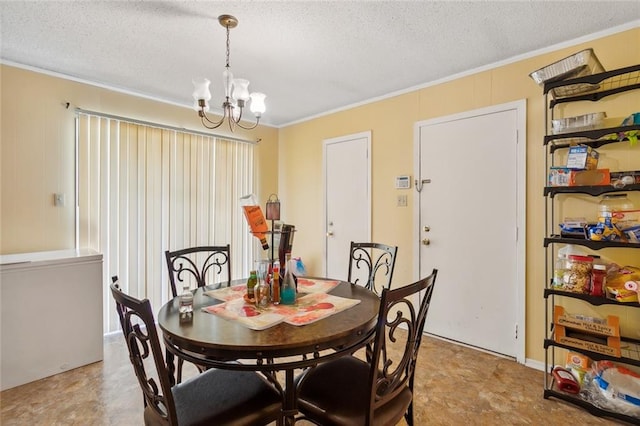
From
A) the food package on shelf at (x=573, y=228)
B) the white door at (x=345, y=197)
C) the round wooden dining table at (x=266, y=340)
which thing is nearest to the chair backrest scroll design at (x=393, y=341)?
the round wooden dining table at (x=266, y=340)

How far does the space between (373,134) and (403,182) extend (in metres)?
0.67

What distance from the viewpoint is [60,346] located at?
95.0 inches

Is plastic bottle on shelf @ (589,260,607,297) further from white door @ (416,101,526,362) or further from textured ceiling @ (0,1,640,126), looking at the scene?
textured ceiling @ (0,1,640,126)

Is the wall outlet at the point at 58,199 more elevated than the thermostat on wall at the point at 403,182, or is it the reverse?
the thermostat on wall at the point at 403,182

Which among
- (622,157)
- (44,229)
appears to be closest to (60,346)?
(44,229)

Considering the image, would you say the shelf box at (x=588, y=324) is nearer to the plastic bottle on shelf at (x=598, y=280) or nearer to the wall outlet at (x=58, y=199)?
the plastic bottle on shelf at (x=598, y=280)

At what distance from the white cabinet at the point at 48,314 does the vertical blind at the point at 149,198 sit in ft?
1.81

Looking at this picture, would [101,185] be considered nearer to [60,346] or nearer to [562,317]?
[60,346]

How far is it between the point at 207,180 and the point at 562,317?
140 inches

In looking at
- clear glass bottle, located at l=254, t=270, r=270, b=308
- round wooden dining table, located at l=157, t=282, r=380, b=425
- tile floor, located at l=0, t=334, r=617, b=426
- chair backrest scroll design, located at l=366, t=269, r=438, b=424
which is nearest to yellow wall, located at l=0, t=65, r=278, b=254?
tile floor, located at l=0, t=334, r=617, b=426

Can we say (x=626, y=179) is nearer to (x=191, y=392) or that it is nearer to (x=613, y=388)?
(x=613, y=388)

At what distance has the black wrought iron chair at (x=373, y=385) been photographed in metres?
1.19

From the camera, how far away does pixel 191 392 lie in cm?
139

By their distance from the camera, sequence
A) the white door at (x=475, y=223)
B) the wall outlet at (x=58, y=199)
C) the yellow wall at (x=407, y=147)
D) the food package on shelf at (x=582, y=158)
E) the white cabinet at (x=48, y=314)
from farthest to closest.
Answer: the wall outlet at (x=58, y=199)
the white door at (x=475, y=223)
the yellow wall at (x=407, y=147)
the white cabinet at (x=48, y=314)
the food package on shelf at (x=582, y=158)
